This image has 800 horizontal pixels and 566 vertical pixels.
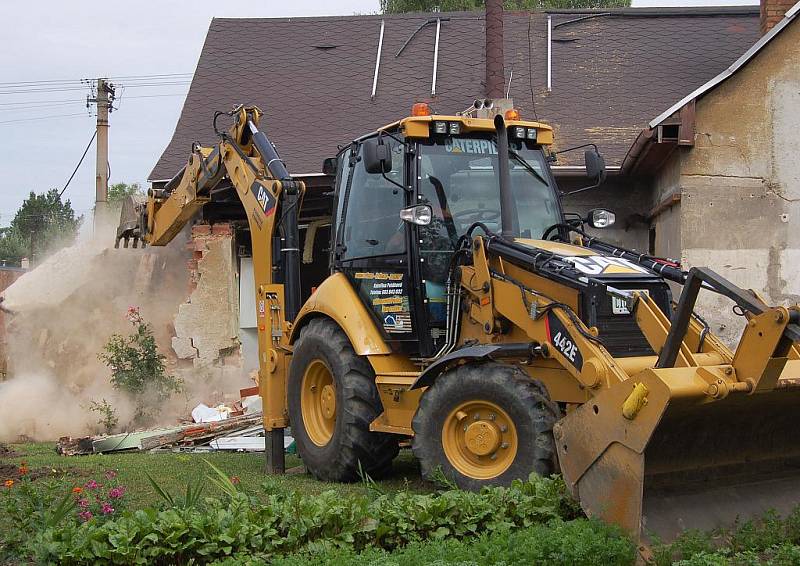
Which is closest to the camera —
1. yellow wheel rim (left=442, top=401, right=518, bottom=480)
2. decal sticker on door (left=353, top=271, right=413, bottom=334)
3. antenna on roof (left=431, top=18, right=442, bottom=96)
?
yellow wheel rim (left=442, top=401, right=518, bottom=480)

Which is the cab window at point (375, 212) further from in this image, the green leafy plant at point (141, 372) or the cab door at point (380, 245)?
the green leafy plant at point (141, 372)

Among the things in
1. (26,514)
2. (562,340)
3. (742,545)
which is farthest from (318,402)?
(742,545)

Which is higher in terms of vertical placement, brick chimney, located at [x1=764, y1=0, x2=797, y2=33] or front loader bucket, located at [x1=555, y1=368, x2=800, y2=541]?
brick chimney, located at [x1=764, y1=0, x2=797, y2=33]

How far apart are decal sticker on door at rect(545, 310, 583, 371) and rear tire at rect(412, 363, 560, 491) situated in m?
0.31

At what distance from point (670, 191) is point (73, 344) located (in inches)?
413

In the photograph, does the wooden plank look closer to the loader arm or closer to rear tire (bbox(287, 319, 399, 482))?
the loader arm

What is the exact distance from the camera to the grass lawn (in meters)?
8.82

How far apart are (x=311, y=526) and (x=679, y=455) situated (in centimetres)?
253

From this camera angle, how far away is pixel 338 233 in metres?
9.78

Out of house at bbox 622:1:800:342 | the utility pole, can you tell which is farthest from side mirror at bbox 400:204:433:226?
the utility pole

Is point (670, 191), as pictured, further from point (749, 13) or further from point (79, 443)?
point (79, 443)

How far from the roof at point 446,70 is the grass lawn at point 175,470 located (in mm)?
6824

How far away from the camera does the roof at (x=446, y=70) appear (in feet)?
60.3

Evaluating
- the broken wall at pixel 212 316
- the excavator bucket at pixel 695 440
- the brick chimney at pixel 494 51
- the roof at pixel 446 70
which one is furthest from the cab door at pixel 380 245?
the brick chimney at pixel 494 51
